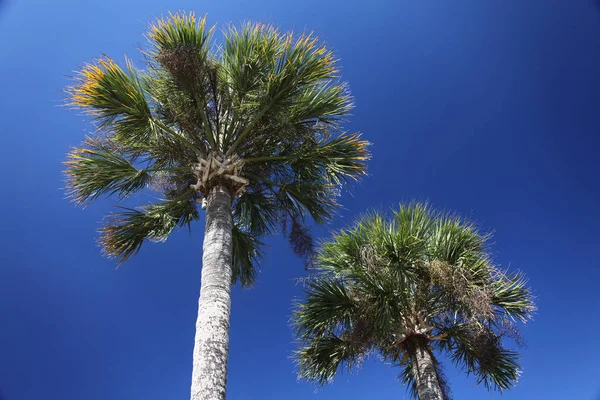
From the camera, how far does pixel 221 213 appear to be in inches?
257

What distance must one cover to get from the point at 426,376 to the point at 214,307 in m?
4.58

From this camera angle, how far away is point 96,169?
7.21 m

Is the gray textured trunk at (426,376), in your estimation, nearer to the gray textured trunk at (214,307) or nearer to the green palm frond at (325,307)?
the green palm frond at (325,307)

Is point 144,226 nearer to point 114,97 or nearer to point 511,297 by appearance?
point 114,97

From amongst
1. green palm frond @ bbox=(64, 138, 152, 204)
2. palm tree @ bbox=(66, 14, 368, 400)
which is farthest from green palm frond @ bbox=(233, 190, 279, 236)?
green palm frond @ bbox=(64, 138, 152, 204)

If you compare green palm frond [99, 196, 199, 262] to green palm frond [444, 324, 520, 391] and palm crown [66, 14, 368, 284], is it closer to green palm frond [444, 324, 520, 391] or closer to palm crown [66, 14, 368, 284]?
palm crown [66, 14, 368, 284]

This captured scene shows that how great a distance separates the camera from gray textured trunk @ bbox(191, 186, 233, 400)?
4777mm

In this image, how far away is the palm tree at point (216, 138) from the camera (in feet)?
21.7

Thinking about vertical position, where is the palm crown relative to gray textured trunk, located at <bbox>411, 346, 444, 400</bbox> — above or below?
above

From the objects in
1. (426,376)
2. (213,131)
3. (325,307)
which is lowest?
(426,376)

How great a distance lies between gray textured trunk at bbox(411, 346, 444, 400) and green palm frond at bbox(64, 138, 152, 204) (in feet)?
20.4

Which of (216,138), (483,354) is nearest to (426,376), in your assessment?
(483,354)

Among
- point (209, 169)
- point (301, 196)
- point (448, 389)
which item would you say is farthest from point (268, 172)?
point (448, 389)

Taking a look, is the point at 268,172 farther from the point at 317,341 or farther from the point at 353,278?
the point at 317,341
